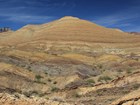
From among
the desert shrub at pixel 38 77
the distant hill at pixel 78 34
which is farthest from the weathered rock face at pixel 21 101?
the distant hill at pixel 78 34

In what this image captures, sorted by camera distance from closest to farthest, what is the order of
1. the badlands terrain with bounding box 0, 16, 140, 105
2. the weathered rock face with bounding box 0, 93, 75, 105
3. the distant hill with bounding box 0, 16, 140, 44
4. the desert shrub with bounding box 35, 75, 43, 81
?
the weathered rock face with bounding box 0, 93, 75, 105, the badlands terrain with bounding box 0, 16, 140, 105, the desert shrub with bounding box 35, 75, 43, 81, the distant hill with bounding box 0, 16, 140, 44

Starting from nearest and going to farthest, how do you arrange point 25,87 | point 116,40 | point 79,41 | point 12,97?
point 12,97 → point 25,87 → point 79,41 → point 116,40

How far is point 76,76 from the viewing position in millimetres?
36188

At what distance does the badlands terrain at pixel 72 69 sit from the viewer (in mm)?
18523

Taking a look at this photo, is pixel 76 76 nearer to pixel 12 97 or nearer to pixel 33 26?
pixel 12 97

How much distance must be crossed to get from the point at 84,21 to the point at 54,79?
270ft

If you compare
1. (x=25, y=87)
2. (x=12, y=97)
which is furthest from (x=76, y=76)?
(x=12, y=97)

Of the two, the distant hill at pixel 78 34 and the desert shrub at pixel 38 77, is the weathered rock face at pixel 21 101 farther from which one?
the distant hill at pixel 78 34

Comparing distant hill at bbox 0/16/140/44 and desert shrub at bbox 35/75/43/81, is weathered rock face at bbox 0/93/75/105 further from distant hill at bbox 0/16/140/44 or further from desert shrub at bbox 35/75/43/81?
distant hill at bbox 0/16/140/44

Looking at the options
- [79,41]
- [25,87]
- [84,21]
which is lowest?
[25,87]

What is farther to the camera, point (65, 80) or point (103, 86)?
point (65, 80)

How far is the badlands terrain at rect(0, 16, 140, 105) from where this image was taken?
60.8ft

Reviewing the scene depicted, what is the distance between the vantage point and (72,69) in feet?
144

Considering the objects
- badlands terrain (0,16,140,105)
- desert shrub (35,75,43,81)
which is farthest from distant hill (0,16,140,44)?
desert shrub (35,75,43,81)
